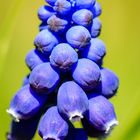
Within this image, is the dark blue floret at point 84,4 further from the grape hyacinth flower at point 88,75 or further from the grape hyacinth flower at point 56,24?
the grape hyacinth flower at point 88,75

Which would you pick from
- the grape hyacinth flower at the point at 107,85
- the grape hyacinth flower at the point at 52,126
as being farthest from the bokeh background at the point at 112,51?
the grape hyacinth flower at the point at 52,126

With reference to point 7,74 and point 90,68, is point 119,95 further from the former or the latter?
point 90,68

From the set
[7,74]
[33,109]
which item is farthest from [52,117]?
[7,74]

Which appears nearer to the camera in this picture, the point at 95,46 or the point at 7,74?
the point at 95,46

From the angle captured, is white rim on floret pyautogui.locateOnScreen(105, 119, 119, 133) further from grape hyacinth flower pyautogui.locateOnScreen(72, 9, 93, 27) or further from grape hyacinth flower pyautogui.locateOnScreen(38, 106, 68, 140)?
grape hyacinth flower pyautogui.locateOnScreen(72, 9, 93, 27)

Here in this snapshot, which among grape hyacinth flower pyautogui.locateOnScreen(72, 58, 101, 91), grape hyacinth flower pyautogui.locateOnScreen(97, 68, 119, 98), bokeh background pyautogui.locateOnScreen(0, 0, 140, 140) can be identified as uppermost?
grape hyacinth flower pyautogui.locateOnScreen(72, 58, 101, 91)

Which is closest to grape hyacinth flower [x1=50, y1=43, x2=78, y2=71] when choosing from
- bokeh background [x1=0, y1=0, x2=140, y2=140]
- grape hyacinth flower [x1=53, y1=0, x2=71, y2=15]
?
grape hyacinth flower [x1=53, y1=0, x2=71, y2=15]

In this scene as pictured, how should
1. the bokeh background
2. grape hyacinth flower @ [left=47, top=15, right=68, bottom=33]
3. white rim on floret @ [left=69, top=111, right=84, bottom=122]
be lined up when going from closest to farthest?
white rim on floret @ [left=69, top=111, right=84, bottom=122] → grape hyacinth flower @ [left=47, top=15, right=68, bottom=33] → the bokeh background
